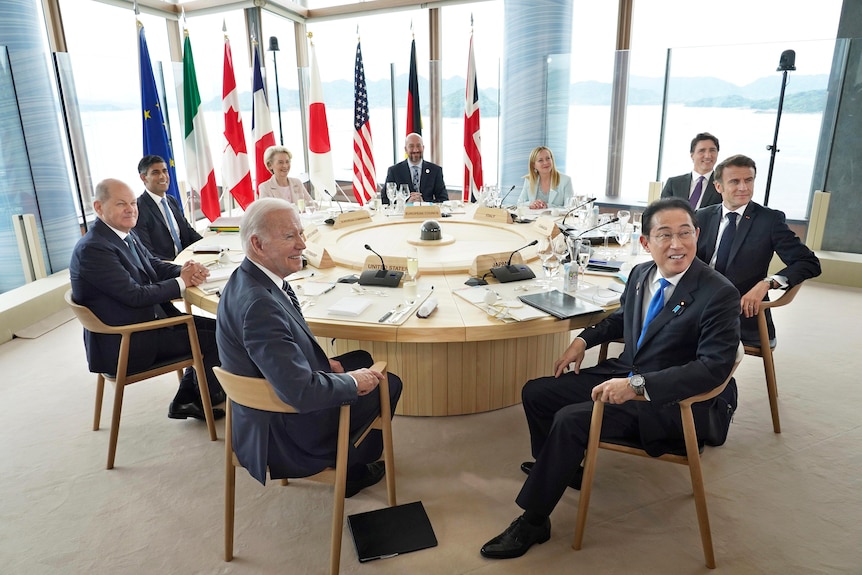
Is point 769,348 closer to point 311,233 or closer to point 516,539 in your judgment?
point 516,539

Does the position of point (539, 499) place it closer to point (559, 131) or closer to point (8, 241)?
point (8, 241)

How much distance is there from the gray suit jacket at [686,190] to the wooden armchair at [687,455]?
2344mm

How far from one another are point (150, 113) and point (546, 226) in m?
4.16

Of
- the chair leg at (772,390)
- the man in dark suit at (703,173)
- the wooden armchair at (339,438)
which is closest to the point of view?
the wooden armchair at (339,438)

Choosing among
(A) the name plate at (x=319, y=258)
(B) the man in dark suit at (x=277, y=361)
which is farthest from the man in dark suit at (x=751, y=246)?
(A) the name plate at (x=319, y=258)

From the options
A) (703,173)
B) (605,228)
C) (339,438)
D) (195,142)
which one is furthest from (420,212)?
(339,438)

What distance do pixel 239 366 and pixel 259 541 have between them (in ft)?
2.80

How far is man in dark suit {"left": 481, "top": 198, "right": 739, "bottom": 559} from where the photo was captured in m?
2.07

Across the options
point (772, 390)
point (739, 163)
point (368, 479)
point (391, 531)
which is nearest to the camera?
point (391, 531)

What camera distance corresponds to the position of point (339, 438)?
201 cm

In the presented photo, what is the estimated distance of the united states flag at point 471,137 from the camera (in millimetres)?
6865

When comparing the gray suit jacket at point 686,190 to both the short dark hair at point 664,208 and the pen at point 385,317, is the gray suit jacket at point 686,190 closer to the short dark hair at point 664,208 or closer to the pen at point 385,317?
the short dark hair at point 664,208

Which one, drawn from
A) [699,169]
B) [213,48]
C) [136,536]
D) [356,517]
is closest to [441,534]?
[356,517]

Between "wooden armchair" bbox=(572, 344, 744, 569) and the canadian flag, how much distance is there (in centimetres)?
506
